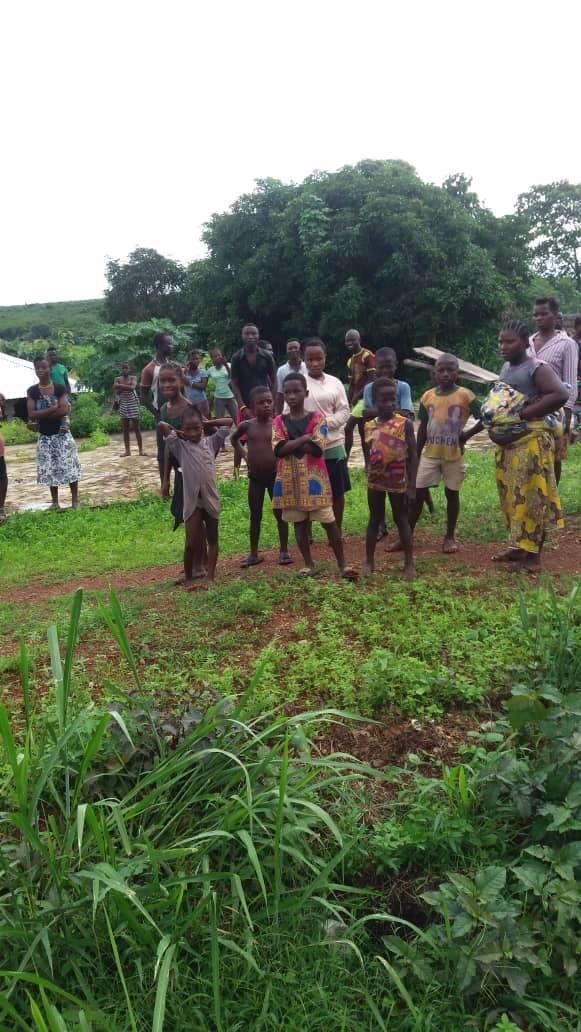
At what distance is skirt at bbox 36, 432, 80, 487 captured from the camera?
9.05 m

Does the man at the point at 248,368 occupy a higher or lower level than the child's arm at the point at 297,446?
higher

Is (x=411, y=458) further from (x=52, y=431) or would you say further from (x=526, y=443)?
(x=52, y=431)

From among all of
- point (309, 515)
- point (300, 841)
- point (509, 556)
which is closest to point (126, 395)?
point (309, 515)

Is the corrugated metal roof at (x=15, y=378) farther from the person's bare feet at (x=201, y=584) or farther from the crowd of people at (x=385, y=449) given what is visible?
the person's bare feet at (x=201, y=584)

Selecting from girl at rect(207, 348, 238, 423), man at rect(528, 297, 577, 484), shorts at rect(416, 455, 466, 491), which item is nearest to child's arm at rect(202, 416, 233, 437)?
shorts at rect(416, 455, 466, 491)

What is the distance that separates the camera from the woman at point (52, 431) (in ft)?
28.4

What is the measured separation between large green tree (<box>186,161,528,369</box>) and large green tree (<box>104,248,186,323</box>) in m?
11.3

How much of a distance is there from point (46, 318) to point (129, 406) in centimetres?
6350

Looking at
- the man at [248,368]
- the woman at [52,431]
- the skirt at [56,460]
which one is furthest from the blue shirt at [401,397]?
the skirt at [56,460]

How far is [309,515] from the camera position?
5098 mm

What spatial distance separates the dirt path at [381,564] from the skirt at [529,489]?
295mm

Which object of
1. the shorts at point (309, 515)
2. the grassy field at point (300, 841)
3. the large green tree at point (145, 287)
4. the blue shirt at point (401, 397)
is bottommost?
the grassy field at point (300, 841)

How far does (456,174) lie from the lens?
861 inches

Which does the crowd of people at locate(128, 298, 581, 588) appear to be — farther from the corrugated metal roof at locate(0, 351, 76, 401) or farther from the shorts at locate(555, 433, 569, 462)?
the corrugated metal roof at locate(0, 351, 76, 401)
